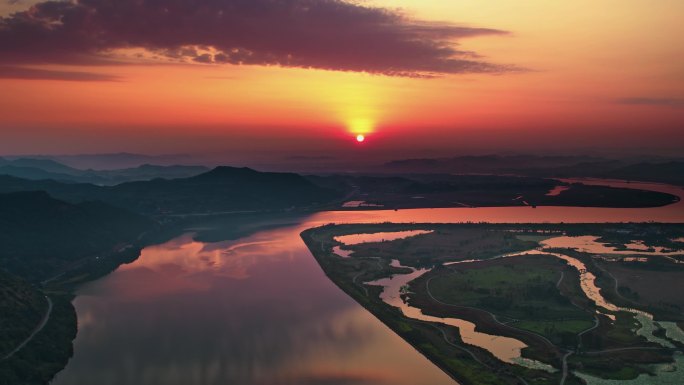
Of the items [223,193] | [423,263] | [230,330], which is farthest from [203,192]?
[230,330]

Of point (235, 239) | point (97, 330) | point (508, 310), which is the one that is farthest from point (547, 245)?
point (97, 330)

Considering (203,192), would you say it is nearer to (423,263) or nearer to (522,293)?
(423,263)

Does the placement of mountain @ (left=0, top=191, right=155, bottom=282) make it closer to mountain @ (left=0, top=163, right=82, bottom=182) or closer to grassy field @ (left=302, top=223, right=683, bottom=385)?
grassy field @ (left=302, top=223, right=683, bottom=385)

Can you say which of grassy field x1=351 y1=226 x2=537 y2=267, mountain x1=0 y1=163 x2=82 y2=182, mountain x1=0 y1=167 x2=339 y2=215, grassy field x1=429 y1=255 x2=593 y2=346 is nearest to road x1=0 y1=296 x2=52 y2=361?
grassy field x1=429 y1=255 x2=593 y2=346

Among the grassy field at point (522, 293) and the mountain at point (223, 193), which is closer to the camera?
the grassy field at point (522, 293)

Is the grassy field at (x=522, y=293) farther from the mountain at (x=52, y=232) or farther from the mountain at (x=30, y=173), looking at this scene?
the mountain at (x=30, y=173)

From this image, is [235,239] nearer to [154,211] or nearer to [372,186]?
[154,211]

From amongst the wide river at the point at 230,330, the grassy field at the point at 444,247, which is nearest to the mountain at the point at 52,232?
the wide river at the point at 230,330
